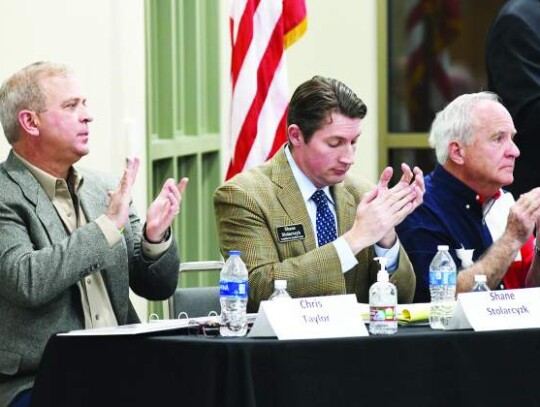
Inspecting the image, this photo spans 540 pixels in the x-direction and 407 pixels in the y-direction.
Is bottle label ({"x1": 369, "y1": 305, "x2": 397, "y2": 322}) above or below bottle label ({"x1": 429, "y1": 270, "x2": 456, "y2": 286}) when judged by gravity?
below

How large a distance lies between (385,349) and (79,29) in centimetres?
242

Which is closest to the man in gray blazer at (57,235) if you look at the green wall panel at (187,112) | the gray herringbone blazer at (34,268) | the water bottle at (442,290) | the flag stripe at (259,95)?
the gray herringbone blazer at (34,268)

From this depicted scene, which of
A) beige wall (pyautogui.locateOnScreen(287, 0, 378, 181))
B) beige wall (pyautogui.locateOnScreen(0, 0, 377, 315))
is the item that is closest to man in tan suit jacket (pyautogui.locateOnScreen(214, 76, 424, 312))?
beige wall (pyautogui.locateOnScreen(0, 0, 377, 315))

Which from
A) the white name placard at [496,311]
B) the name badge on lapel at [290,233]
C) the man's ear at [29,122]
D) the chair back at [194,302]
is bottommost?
the chair back at [194,302]

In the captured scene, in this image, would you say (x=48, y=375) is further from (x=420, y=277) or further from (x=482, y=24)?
(x=482, y=24)

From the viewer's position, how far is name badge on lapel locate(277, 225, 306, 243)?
4.14m

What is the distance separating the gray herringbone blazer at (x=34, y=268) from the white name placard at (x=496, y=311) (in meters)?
0.99

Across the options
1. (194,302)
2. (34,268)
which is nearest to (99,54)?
(194,302)

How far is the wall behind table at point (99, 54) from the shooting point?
4680 millimetres

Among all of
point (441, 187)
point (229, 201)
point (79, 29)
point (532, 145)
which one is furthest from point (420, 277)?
point (79, 29)

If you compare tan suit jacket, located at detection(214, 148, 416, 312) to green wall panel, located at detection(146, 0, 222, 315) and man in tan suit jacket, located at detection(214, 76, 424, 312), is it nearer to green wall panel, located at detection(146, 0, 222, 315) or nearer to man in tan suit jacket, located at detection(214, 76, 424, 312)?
man in tan suit jacket, located at detection(214, 76, 424, 312)

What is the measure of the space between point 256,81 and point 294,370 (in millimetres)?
2950

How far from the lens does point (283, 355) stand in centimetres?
327

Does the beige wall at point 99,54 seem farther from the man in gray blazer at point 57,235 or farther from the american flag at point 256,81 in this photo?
the man in gray blazer at point 57,235
